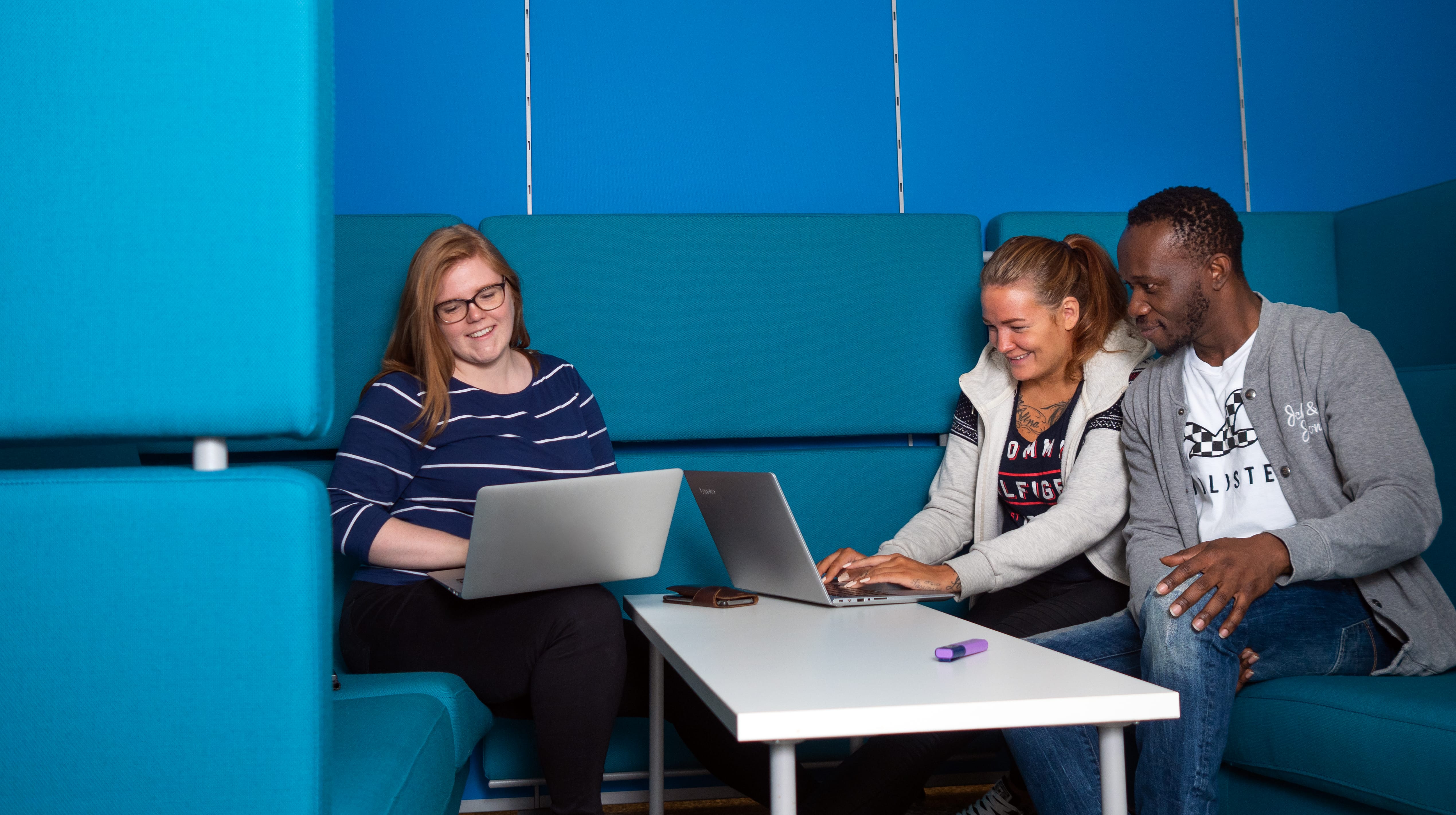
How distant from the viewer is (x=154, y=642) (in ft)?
2.53

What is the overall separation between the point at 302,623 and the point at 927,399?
5.46 feet

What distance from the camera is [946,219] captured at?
2301 mm

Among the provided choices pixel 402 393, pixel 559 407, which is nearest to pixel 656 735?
pixel 559 407

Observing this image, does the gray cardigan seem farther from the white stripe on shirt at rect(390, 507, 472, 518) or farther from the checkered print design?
the white stripe on shirt at rect(390, 507, 472, 518)

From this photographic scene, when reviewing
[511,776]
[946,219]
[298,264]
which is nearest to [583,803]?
[511,776]

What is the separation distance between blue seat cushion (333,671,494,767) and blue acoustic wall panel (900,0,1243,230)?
1718 millimetres

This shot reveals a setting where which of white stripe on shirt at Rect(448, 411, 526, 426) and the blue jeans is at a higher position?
white stripe on shirt at Rect(448, 411, 526, 426)

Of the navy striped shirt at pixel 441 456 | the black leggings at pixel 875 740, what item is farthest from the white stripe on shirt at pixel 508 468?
the black leggings at pixel 875 740

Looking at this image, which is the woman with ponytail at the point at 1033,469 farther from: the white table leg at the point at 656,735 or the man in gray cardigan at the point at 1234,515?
the white table leg at the point at 656,735

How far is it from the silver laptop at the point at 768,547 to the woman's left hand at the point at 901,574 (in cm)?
1

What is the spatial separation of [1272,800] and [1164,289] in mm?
815

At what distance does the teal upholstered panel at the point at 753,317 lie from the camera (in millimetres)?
2189

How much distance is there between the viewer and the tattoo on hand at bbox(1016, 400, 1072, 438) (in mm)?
1954

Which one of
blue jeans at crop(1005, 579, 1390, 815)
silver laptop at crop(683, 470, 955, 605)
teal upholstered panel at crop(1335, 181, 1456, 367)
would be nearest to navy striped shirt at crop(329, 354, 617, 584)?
silver laptop at crop(683, 470, 955, 605)
